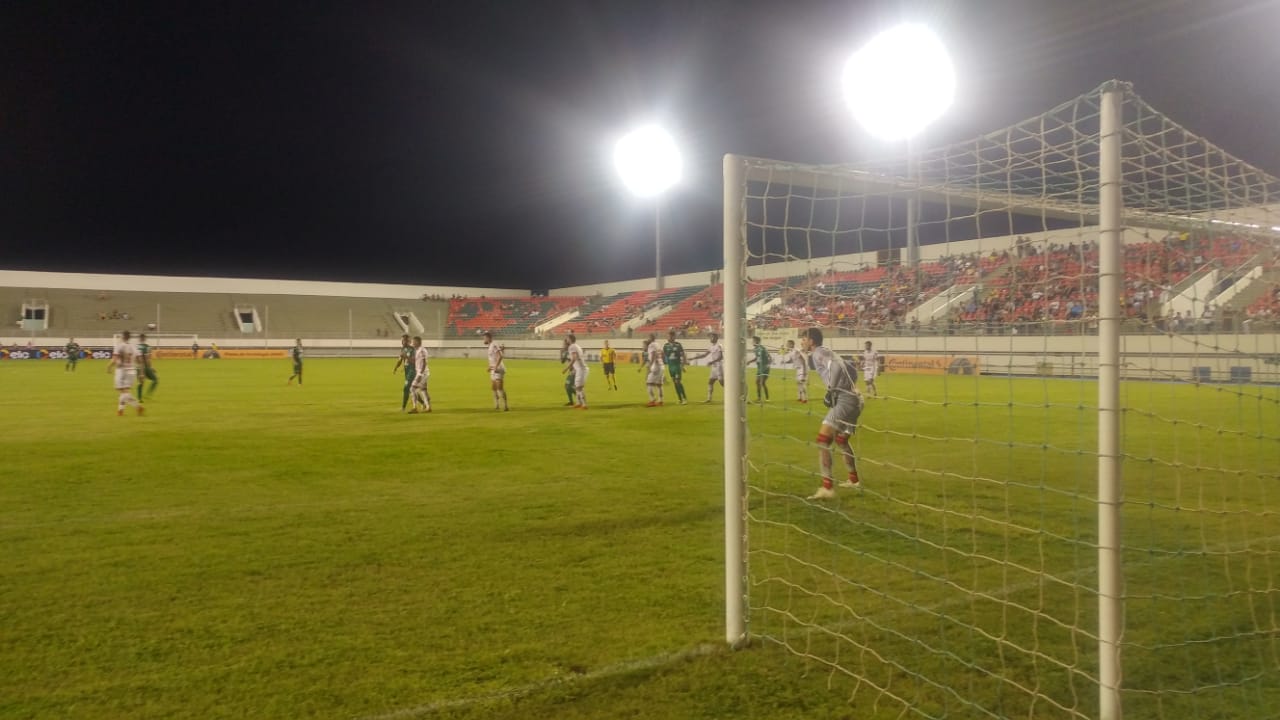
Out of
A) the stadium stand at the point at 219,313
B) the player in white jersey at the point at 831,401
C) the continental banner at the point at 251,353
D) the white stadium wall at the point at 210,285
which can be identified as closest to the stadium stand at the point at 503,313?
the stadium stand at the point at 219,313

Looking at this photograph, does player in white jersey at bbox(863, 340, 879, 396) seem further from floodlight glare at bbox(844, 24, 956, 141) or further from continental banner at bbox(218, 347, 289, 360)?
continental banner at bbox(218, 347, 289, 360)

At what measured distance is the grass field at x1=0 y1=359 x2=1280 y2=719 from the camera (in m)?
3.88

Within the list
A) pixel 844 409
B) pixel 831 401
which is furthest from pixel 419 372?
pixel 831 401

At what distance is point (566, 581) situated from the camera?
5555mm

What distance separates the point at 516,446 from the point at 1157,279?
9.47 meters

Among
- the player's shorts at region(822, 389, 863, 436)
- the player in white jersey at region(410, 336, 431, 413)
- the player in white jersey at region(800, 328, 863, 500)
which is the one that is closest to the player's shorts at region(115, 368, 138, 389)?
the player in white jersey at region(410, 336, 431, 413)

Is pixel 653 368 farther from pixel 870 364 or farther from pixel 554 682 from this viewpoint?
pixel 554 682

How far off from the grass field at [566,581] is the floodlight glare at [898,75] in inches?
314

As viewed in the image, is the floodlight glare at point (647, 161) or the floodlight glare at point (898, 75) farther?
the floodlight glare at point (647, 161)

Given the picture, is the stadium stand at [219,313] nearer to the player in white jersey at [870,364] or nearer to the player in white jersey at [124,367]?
the player in white jersey at [124,367]

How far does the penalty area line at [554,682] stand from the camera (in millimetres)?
3637

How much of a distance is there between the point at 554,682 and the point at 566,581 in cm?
162

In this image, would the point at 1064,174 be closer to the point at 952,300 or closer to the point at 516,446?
the point at 952,300

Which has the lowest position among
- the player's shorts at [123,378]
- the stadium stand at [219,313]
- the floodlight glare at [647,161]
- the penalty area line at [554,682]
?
the penalty area line at [554,682]
